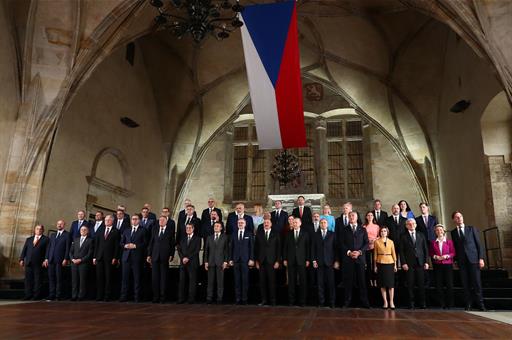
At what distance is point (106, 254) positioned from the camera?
23.6ft

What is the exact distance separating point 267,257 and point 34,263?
4.32 metres

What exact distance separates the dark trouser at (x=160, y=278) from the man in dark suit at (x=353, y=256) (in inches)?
117

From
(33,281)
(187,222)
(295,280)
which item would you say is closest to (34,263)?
(33,281)

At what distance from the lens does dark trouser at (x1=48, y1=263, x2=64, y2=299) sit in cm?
716

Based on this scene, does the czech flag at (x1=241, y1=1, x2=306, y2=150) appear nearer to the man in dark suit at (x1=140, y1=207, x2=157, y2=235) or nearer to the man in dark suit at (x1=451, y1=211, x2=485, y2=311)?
the man in dark suit at (x1=140, y1=207, x2=157, y2=235)

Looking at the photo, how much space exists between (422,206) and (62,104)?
8.47 meters

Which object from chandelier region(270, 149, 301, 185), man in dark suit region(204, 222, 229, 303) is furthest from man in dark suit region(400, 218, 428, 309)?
chandelier region(270, 149, 301, 185)

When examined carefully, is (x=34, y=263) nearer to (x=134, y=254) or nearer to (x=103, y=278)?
(x=103, y=278)

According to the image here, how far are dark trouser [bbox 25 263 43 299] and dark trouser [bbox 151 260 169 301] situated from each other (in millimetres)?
2157

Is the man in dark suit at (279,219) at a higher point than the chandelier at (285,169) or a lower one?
lower

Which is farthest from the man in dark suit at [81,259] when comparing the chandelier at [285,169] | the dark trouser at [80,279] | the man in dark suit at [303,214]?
the chandelier at [285,169]

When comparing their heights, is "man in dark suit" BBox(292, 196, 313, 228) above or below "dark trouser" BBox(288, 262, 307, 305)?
above

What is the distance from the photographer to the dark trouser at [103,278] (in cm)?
700

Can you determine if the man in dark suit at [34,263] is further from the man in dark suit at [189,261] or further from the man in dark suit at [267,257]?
the man in dark suit at [267,257]
